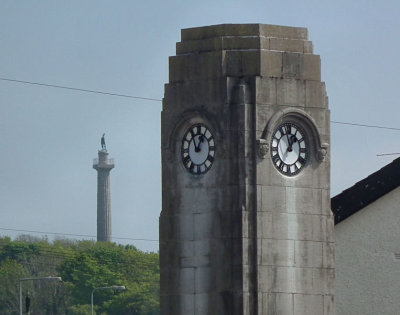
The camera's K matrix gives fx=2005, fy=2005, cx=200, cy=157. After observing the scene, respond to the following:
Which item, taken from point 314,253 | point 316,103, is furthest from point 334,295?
point 316,103

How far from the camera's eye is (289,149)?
189 feet

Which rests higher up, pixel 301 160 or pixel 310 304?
pixel 301 160

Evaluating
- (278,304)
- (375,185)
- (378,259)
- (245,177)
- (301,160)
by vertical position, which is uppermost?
(301,160)

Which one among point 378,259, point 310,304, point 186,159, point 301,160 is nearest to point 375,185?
point 378,259

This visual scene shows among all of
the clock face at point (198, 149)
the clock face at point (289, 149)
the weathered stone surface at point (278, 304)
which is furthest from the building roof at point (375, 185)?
the clock face at point (198, 149)

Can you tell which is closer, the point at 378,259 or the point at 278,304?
the point at 378,259

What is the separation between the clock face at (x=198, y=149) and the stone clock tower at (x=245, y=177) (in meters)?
0.03

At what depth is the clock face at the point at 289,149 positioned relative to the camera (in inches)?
2258

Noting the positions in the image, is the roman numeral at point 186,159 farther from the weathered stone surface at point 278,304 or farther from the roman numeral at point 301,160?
the weathered stone surface at point 278,304

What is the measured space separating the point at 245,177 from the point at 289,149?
5.90 feet

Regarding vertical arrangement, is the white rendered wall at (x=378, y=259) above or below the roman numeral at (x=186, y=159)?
below

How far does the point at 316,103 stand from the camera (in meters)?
58.1

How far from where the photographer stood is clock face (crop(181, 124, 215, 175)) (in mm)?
57406

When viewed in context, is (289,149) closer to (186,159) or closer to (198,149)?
(198,149)
